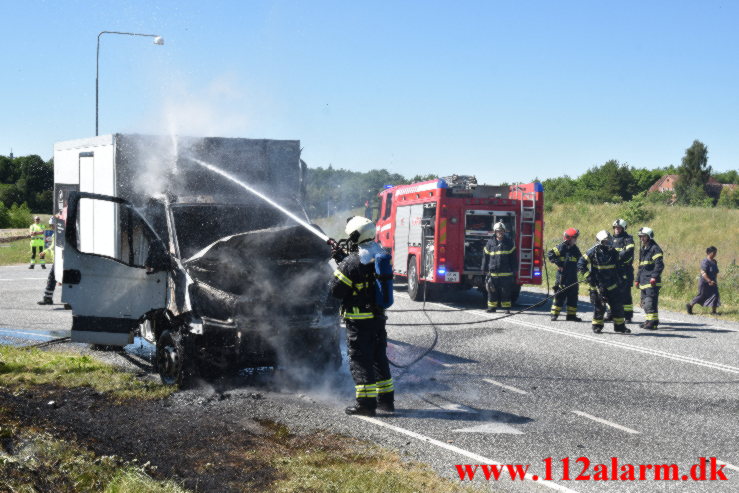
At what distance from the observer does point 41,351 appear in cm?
860

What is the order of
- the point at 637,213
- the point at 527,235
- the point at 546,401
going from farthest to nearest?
the point at 637,213 < the point at 527,235 < the point at 546,401

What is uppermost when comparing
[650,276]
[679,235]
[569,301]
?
[679,235]

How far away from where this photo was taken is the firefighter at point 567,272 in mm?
12844

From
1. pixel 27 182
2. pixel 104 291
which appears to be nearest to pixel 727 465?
pixel 104 291

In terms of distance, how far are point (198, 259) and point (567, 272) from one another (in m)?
8.06

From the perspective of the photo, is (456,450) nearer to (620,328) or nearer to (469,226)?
(620,328)

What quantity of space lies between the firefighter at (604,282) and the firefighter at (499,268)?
8.49ft

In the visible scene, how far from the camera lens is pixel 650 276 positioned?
472 inches

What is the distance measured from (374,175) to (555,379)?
1716 centimetres

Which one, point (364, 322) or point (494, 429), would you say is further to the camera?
point (364, 322)

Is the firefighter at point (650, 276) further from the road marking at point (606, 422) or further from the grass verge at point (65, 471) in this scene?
the grass verge at point (65, 471)

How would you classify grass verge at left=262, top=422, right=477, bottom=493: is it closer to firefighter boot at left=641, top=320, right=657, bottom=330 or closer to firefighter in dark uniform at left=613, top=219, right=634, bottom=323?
firefighter in dark uniform at left=613, top=219, right=634, bottom=323

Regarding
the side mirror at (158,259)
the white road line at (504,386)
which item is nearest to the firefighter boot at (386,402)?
the white road line at (504,386)

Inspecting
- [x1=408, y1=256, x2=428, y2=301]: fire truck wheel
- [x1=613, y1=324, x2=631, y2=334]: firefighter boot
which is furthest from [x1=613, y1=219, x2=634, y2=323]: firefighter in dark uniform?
[x1=408, y1=256, x2=428, y2=301]: fire truck wheel
